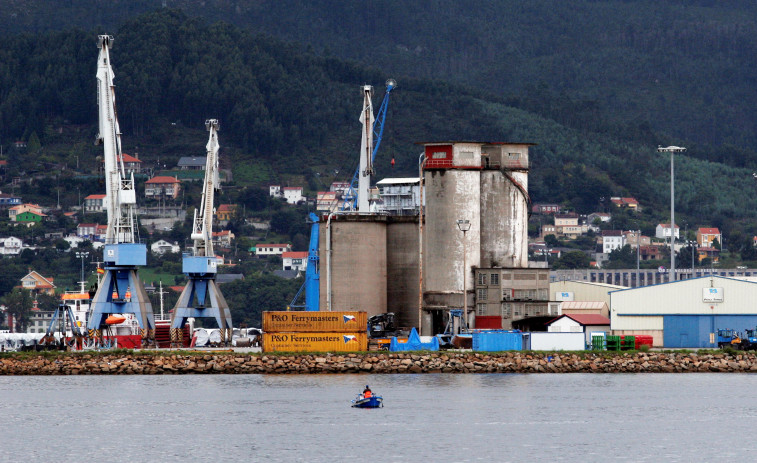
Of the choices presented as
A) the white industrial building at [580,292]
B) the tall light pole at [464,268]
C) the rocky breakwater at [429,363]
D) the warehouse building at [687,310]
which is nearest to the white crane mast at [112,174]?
the rocky breakwater at [429,363]

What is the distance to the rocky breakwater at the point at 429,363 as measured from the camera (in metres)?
93.8

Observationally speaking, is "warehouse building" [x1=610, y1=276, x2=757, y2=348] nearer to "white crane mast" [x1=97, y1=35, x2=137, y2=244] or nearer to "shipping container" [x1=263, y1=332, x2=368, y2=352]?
"shipping container" [x1=263, y1=332, x2=368, y2=352]

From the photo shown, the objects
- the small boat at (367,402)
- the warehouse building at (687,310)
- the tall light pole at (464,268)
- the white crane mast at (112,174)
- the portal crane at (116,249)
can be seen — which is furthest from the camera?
the white crane mast at (112,174)

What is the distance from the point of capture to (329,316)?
96.8m

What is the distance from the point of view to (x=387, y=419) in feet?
236

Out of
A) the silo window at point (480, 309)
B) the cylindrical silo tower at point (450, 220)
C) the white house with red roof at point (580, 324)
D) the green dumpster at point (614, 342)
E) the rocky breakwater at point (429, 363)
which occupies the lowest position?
the rocky breakwater at point (429, 363)

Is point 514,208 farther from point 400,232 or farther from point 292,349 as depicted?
point 292,349

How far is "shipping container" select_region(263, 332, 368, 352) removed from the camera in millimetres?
97000

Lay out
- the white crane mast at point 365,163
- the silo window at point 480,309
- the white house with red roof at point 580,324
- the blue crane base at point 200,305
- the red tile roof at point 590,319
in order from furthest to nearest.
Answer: the blue crane base at point 200,305 → the white crane mast at point 365,163 → the red tile roof at point 590,319 → the silo window at point 480,309 → the white house with red roof at point 580,324

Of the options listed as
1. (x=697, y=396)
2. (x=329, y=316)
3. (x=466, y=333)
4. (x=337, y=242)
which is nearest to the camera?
(x=697, y=396)

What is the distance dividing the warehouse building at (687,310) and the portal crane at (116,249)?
1519 inches

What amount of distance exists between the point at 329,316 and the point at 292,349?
3.63 meters

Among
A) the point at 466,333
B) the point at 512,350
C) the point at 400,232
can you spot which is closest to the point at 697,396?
the point at 512,350

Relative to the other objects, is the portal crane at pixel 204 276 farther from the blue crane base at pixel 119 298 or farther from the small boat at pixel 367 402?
the small boat at pixel 367 402
